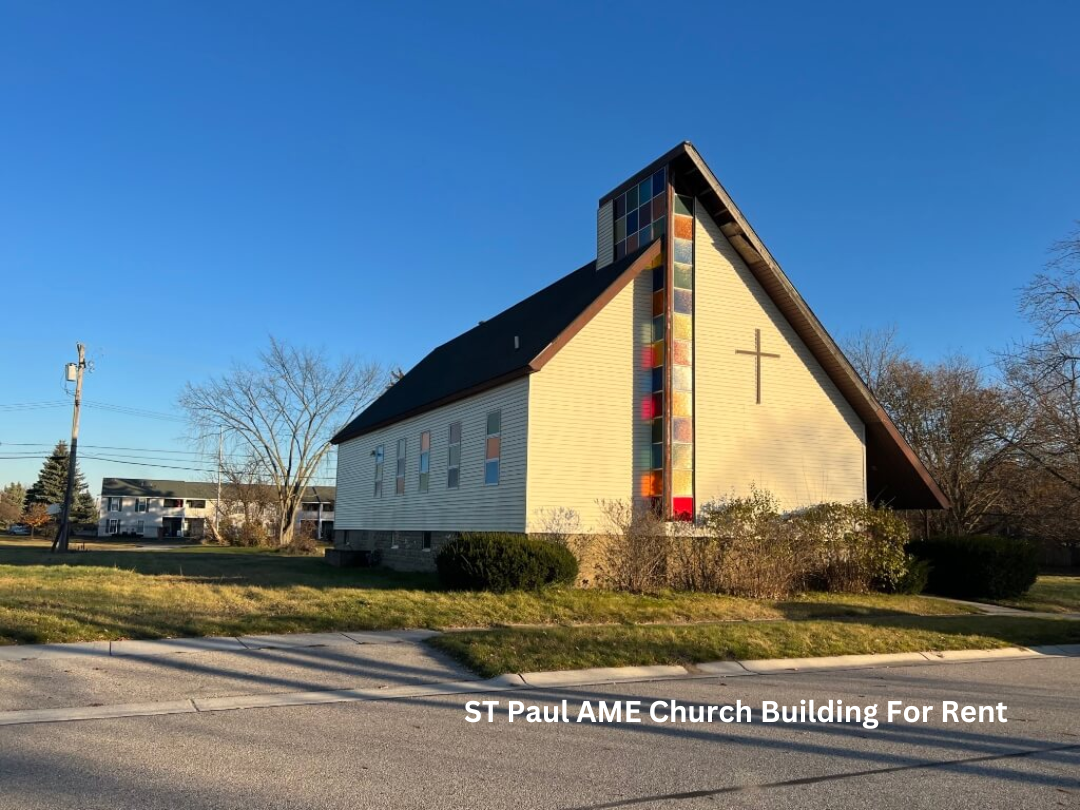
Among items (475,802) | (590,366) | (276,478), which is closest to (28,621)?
(475,802)

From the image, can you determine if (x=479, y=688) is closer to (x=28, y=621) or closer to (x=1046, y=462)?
(x=28, y=621)

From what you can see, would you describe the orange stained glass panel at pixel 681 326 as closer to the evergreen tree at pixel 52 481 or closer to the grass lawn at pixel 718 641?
the grass lawn at pixel 718 641

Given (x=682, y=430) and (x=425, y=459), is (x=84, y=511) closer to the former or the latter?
(x=425, y=459)

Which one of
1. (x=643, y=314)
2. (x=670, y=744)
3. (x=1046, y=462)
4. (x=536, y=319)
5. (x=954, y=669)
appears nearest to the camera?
(x=670, y=744)

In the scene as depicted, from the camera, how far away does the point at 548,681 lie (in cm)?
962

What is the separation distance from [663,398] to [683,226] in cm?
418

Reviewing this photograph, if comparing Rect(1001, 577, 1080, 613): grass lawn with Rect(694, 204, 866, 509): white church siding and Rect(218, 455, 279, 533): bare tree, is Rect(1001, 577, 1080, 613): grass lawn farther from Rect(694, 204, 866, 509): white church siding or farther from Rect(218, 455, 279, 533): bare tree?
Rect(218, 455, 279, 533): bare tree

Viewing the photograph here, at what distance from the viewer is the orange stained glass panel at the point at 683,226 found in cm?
2005

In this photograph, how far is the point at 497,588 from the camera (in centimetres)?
1566

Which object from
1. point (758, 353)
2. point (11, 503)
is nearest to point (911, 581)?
point (758, 353)

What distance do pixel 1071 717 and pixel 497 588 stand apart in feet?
30.7

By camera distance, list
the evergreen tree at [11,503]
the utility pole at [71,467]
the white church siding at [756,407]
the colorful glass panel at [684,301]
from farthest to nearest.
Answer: the evergreen tree at [11,503] < the utility pole at [71,467] < the white church siding at [756,407] < the colorful glass panel at [684,301]

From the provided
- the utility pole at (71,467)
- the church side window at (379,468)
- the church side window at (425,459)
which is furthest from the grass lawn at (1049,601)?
the utility pole at (71,467)

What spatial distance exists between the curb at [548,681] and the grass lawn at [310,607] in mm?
3170
